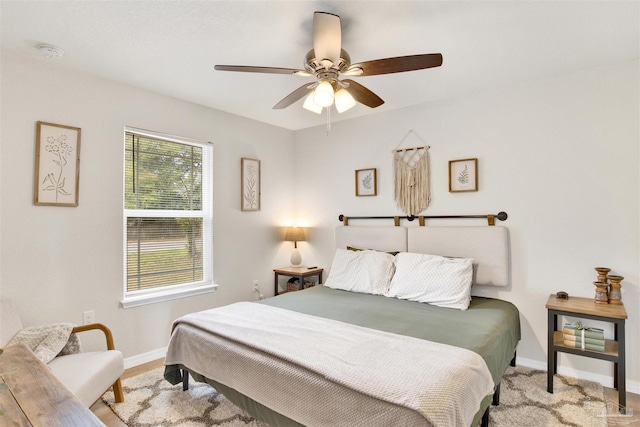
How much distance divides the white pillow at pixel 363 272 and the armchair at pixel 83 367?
6.40 feet

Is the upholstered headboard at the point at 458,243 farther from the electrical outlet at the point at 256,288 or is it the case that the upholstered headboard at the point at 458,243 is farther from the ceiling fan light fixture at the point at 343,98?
the ceiling fan light fixture at the point at 343,98

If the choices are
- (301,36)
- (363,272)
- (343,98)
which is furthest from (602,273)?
(301,36)

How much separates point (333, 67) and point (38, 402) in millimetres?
2030

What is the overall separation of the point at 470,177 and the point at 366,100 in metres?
1.48

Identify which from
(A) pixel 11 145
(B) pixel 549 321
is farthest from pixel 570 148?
(A) pixel 11 145

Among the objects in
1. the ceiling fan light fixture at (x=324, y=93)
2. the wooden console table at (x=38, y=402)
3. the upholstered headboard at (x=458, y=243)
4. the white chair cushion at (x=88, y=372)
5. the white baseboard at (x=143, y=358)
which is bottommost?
the white baseboard at (x=143, y=358)

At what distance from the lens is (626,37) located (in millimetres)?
2229

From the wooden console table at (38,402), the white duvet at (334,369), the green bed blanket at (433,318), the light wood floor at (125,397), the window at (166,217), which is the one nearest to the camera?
the wooden console table at (38,402)

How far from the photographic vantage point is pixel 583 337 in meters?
2.42

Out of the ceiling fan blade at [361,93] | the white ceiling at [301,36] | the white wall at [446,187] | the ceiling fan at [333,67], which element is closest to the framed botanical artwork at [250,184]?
the white wall at [446,187]

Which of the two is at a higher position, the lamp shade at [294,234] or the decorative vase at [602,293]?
the lamp shade at [294,234]

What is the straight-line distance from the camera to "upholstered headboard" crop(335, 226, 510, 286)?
9.86ft

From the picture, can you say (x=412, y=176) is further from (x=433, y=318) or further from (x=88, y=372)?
(x=88, y=372)

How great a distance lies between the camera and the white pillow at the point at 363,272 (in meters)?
3.20
